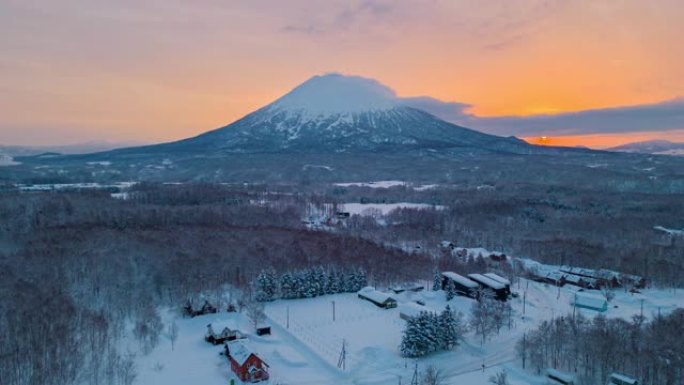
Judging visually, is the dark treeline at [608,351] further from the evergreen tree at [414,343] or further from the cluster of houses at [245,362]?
the cluster of houses at [245,362]

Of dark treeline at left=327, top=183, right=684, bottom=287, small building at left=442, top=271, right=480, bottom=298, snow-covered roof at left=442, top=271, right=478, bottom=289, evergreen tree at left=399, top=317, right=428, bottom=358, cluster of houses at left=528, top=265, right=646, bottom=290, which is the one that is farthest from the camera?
dark treeline at left=327, top=183, right=684, bottom=287

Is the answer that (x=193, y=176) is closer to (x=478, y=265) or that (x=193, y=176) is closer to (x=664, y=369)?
(x=478, y=265)

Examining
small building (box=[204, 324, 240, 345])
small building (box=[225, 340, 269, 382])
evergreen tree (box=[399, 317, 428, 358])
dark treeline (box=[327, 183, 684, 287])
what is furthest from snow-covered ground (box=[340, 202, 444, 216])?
small building (box=[225, 340, 269, 382])

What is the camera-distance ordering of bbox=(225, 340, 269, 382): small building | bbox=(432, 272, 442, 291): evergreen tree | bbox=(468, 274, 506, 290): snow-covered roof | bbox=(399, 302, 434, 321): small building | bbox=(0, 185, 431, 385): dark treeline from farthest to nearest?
bbox=(432, 272, 442, 291): evergreen tree < bbox=(468, 274, 506, 290): snow-covered roof < bbox=(399, 302, 434, 321): small building < bbox=(0, 185, 431, 385): dark treeline < bbox=(225, 340, 269, 382): small building

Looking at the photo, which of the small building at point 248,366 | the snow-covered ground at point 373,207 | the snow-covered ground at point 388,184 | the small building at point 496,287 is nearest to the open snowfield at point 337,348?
the small building at point 248,366

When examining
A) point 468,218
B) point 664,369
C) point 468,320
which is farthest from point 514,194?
point 664,369

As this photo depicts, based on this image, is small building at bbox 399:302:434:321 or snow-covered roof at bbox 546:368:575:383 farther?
small building at bbox 399:302:434:321

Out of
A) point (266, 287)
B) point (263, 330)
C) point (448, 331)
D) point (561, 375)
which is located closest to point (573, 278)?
point (448, 331)

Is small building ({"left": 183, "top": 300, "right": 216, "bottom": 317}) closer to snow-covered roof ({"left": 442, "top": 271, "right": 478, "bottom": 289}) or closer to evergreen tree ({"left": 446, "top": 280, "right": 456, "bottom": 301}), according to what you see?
evergreen tree ({"left": 446, "top": 280, "right": 456, "bottom": 301})
